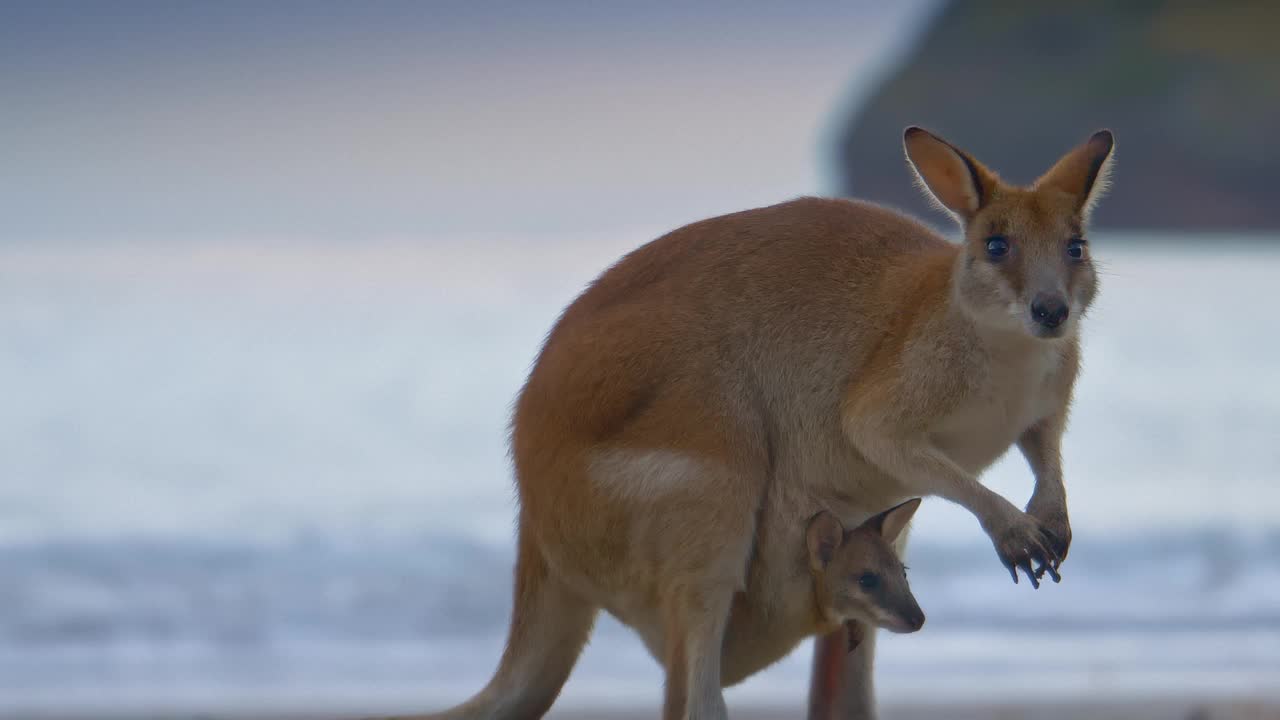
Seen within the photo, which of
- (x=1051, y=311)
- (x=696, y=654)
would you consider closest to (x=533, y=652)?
(x=696, y=654)

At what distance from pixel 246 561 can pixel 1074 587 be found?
3.25m

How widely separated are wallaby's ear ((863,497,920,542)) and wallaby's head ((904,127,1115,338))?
1.50 feet

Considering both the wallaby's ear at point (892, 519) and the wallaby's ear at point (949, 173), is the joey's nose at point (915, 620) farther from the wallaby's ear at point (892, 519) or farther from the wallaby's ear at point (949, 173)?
the wallaby's ear at point (949, 173)

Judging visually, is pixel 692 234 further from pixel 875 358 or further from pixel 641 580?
pixel 641 580

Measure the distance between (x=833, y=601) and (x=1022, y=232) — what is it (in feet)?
2.59

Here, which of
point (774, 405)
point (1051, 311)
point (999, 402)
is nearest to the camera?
point (1051, 311)

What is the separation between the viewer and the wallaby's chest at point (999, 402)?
117 inches

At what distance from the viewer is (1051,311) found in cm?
277

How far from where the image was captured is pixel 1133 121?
42.2 ft

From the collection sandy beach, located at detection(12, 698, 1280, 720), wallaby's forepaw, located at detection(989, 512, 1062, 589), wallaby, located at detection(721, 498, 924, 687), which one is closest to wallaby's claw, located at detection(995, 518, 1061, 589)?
wallaby's forepaw, located at detection(989, 512, 1062, 589)

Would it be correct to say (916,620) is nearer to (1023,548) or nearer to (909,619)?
(909,619)

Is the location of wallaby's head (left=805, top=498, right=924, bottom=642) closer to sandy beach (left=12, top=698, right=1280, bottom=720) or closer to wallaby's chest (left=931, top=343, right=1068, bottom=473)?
wallaby's chest (left=931, top=343, right=1068, bottom=473)

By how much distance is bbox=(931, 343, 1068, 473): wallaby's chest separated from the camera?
297 centimetres

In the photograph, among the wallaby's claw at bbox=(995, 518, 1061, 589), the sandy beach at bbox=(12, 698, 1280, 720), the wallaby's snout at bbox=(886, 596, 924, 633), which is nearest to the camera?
Answer: the wallaby's claw at bbox=(995, 518, 1061, 589)
